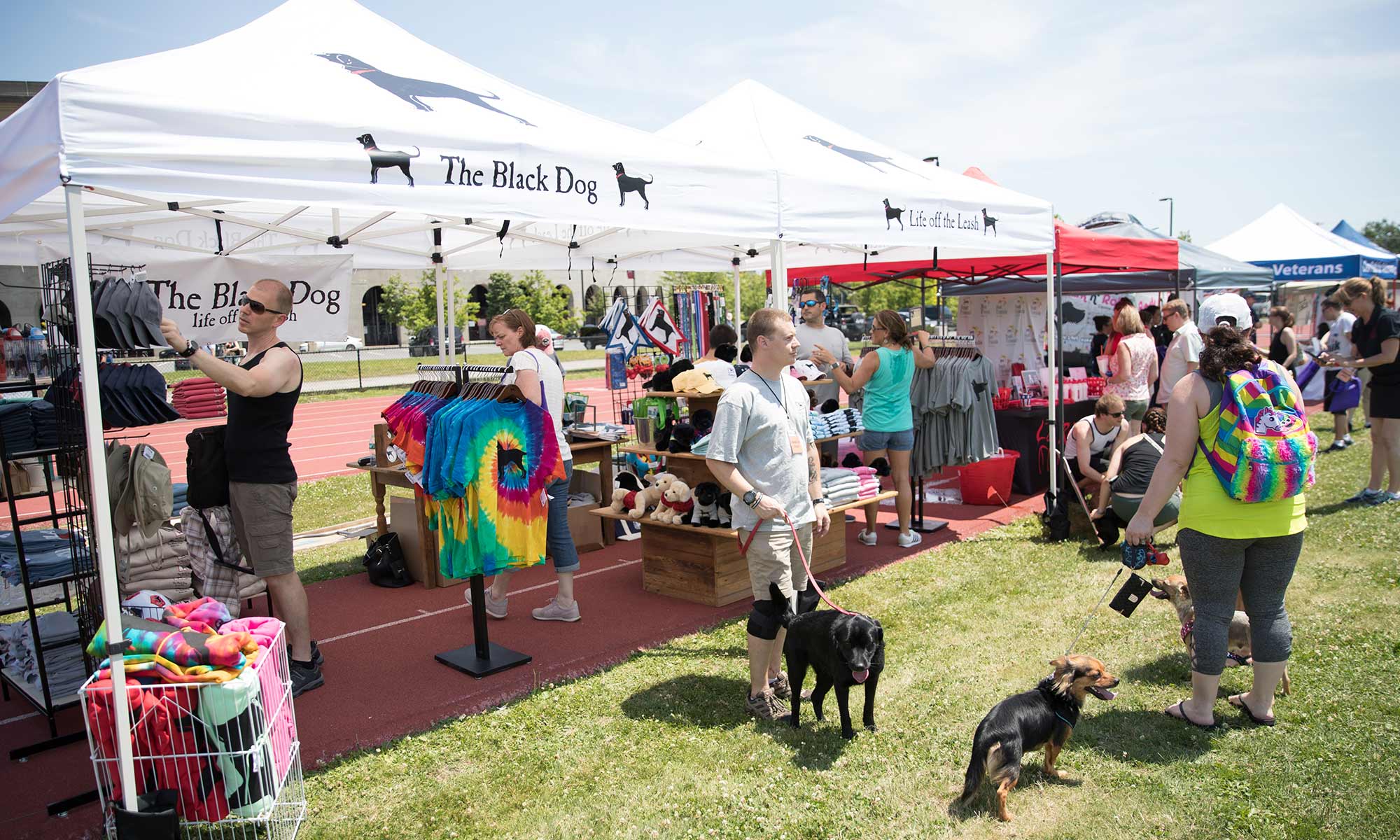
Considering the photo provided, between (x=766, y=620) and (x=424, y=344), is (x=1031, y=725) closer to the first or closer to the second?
(x=766, y=620)

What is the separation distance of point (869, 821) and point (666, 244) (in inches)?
248

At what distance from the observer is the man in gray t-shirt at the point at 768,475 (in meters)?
3.61

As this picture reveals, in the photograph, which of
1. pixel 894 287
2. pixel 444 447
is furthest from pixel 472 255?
pixel 894 287

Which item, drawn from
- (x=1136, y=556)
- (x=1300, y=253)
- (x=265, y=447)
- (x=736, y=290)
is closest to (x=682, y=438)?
(x=265, y=447)

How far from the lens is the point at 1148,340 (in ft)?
26.0

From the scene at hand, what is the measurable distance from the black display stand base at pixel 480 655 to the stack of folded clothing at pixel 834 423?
2.80 meters

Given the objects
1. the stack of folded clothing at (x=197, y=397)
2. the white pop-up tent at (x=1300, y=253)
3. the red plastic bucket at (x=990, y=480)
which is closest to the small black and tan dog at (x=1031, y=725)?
the red plastic bucket at (x=990, y=480)

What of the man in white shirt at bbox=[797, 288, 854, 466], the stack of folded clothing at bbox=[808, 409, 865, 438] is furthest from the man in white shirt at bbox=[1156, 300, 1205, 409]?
the man in white shirt at bbox=[797, 288, 854, 466]

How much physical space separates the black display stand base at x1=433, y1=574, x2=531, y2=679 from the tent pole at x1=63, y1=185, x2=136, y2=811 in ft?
5.82

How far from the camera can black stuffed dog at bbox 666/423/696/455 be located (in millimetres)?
5934

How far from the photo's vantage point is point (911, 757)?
3.53 meters

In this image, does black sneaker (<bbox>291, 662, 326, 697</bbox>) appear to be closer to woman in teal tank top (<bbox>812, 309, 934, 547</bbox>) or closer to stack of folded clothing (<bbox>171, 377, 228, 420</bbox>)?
woman in teal tank top (<bbox>812, 309, 934, 547</bbox>)

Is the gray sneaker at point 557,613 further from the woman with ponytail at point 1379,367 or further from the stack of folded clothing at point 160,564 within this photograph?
Answer: the woman with ponytail at point 1379,367

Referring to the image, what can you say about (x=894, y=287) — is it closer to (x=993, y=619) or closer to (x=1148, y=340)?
(x=1148, y=340)
